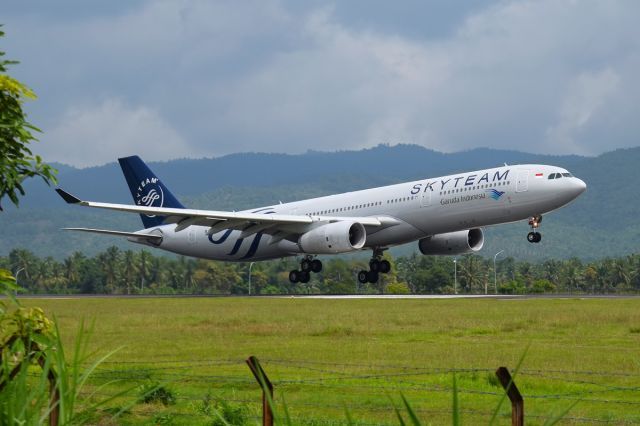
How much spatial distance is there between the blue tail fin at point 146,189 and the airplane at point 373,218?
83 mm

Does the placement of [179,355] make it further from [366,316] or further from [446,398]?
[366,316]

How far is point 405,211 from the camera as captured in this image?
51.8 meters

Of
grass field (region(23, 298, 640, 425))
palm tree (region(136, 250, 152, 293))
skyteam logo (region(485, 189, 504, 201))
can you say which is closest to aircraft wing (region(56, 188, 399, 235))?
grass field (region(23, 298, 640, 425))

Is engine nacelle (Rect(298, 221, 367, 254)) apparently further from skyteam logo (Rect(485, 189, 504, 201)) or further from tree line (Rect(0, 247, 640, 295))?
tree line (Rect(0, 247, 640, 295))

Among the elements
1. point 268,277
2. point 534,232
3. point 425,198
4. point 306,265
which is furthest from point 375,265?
point 268,277

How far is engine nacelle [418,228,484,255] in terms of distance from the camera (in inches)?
2255

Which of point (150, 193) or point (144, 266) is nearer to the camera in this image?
point (150, 193)

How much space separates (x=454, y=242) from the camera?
188 feet

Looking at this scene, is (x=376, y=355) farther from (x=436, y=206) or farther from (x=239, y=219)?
(x=239, y=219)

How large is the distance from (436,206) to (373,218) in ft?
14.7

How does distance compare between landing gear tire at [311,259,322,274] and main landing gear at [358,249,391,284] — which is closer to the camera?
main landing gear at [358,249,391,284]

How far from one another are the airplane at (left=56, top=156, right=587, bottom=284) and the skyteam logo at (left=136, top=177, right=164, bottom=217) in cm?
6

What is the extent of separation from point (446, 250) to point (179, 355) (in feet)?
109

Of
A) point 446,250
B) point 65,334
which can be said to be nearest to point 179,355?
point 65,334
